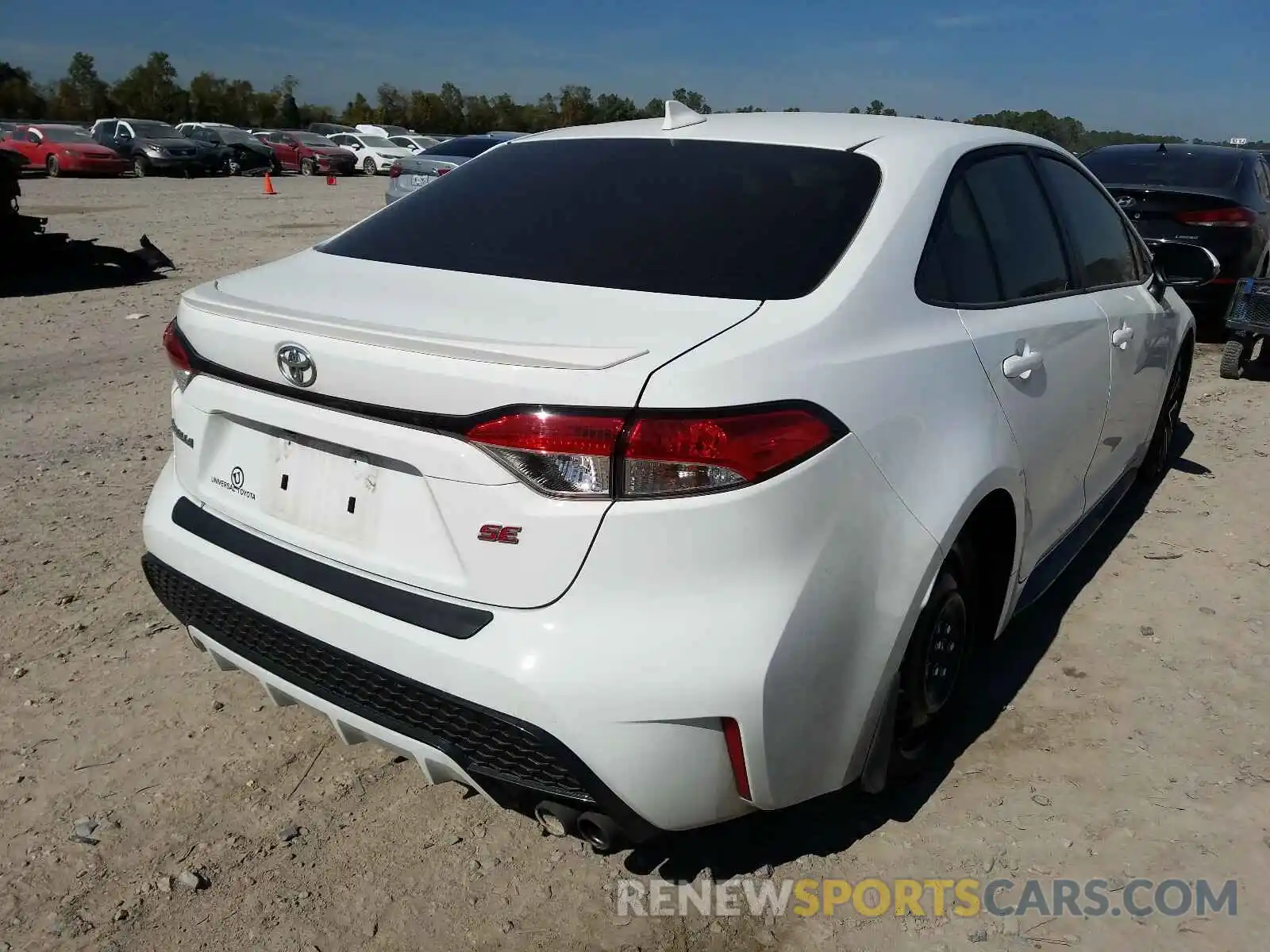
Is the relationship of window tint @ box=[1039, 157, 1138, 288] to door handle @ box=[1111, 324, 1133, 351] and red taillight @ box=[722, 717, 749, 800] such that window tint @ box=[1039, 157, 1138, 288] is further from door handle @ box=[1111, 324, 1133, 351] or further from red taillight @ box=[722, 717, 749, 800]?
red taillight @ box=[722, 717, 749, 800]

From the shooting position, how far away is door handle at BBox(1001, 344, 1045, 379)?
Answer: 2.60 metres

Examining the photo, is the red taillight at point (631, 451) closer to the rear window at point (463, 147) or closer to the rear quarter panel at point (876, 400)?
the rear quarter panel at point (876, 400)

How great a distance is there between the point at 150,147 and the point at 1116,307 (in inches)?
1234

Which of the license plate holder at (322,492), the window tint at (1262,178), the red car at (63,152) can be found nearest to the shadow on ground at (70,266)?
the license plate holder at (322,492)

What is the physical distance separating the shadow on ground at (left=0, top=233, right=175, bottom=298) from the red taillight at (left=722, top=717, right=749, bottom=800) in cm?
1024

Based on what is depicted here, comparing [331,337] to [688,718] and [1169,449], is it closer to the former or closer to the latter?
[688,718]

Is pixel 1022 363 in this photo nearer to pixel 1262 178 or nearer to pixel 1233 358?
pixel 1233 358

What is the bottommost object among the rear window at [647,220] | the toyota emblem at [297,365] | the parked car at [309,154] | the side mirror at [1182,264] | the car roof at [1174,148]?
the parked car at [309,154]

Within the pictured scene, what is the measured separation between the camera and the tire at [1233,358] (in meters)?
7.28

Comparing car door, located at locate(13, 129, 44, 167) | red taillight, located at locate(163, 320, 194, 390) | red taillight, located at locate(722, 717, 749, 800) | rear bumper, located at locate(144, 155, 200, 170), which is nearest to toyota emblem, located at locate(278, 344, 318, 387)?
red taillight, located at locate(163, 320, 194, 390)

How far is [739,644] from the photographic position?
184 cm

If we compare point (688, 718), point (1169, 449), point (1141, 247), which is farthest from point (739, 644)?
point (1169, 449)

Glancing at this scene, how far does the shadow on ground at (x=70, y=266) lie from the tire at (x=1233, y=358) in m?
10.1

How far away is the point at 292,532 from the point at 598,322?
0.81 m
